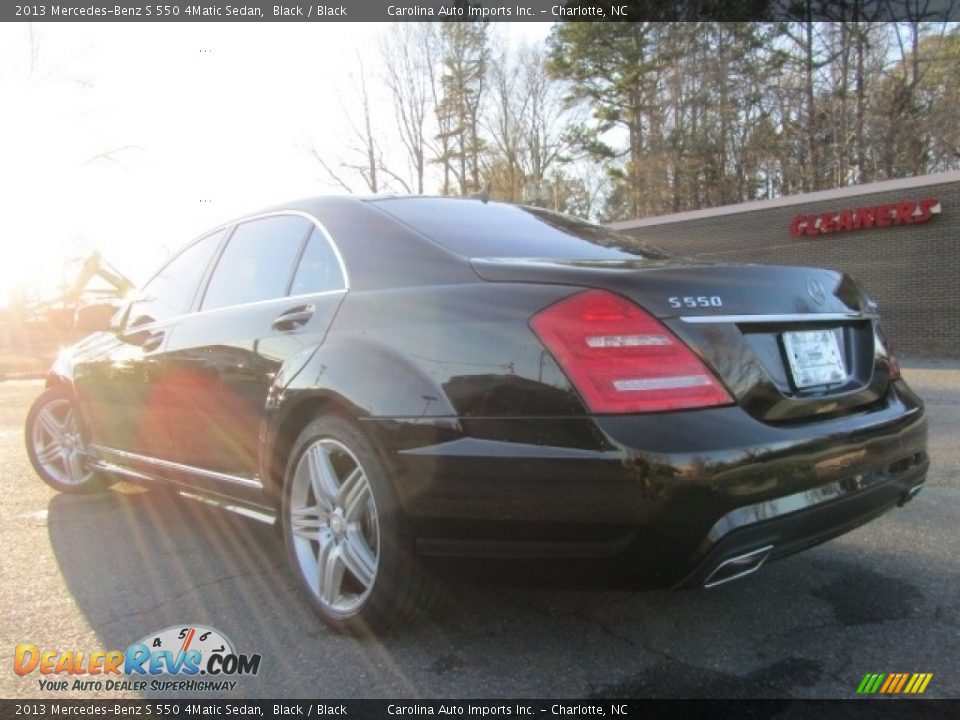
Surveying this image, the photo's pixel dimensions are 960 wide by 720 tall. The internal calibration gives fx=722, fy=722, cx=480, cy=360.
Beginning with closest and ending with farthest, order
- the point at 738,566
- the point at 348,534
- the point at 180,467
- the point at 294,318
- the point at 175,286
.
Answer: the point at 738,566
the point at 348,534
the point at 294,318
the point at 180,467
the point at 175,286

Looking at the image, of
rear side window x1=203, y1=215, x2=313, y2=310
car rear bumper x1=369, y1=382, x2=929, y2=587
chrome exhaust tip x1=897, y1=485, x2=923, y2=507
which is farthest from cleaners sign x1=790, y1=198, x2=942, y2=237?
rear side window x1=203, y1=215, x2=313, y2=310

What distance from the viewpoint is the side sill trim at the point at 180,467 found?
299 cm

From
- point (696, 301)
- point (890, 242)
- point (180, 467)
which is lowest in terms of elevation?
point (890, 242)

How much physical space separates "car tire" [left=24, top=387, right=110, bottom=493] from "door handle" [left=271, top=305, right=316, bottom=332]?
Answer: 97.2 inches

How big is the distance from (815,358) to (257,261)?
237cm

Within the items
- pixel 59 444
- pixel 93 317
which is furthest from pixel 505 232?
pixel 59 444

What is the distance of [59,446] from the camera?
4754mm

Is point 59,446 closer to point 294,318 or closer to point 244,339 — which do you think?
point 244,339

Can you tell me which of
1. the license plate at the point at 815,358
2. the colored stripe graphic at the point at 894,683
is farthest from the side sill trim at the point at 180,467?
the colored stripe graphic at the point at 894,683

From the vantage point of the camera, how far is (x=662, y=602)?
276cm

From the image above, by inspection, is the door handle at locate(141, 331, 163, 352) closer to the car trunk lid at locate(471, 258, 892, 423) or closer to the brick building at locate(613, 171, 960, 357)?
the car trunk lid at locate(471, 258, 892, 423)

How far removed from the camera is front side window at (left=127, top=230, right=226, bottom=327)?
3713 mm

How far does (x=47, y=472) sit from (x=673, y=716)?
14.5 ft

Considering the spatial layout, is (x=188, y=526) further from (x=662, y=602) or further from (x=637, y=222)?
(x=637, y=222)
